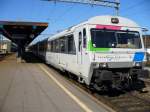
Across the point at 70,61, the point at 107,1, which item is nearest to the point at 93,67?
the point at 70,61

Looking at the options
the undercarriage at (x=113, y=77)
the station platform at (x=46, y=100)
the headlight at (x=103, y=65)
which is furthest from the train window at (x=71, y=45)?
the headlight at (x=103, y=65)

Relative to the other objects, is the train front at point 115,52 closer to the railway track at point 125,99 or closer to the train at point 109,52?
the train at point 109,52

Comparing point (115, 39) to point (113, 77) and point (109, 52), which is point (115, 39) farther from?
point (113, 77)

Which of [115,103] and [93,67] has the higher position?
[93,67]

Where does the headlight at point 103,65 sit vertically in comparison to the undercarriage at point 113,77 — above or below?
above

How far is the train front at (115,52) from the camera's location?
1160 centimetres

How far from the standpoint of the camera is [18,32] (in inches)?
1564

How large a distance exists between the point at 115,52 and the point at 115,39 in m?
0.57

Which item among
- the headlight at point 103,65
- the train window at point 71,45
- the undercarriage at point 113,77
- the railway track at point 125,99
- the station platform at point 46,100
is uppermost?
the train window at point 71,45

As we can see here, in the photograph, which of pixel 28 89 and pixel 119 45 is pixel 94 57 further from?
pixel 28 89

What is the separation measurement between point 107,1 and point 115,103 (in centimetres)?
2060

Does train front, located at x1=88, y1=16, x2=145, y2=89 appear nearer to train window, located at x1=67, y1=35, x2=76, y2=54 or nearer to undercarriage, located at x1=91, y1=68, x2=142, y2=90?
undercarriage, located at x1=91, y1=68, x2=142, y2=90

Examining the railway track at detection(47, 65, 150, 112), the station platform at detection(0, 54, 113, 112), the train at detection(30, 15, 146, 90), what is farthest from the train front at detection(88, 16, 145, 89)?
the station platform at detection(0, 54, 113, 112)

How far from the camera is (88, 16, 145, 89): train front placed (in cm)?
1160
